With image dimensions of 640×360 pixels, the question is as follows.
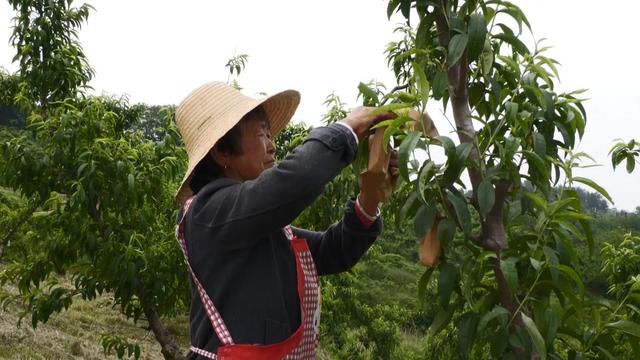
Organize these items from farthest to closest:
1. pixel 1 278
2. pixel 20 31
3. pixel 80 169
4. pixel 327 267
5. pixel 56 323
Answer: pixel 56 323, pixel 20 31, pixel 1 278, pixel 80 169, pixel 327 267

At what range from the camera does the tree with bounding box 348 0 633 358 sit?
1.49 meters

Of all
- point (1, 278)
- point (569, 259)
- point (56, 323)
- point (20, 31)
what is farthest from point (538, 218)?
point (56, 323)

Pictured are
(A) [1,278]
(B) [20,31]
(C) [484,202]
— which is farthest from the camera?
(B) [20,31]

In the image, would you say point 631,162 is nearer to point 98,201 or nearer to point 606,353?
point 606,353

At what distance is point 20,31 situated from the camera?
5.01 metres

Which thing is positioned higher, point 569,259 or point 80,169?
point 80,169

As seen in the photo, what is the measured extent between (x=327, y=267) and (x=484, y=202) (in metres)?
0.73

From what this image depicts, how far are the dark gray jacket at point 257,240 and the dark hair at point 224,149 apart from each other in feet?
0.38

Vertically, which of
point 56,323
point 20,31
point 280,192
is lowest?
point 56,323

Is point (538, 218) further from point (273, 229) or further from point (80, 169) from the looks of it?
point (80, 169)

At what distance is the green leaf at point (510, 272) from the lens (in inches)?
55.9

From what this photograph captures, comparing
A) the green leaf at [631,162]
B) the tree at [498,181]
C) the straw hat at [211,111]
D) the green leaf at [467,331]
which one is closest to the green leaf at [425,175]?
the tree at [498,181]

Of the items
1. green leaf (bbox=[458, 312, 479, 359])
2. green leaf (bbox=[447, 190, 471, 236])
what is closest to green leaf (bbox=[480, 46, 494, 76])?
green leaf (bbox=[447, 190, 471, 236])

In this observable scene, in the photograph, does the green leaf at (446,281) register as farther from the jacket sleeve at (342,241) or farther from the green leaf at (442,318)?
the jacket sleeve at (342,241)
